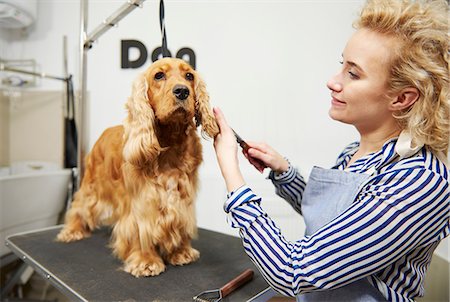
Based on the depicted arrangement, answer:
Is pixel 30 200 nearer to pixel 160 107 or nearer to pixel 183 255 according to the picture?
pixel 183 255

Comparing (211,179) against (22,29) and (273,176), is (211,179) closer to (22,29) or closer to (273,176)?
(273,176)

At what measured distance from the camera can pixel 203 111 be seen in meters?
1.08

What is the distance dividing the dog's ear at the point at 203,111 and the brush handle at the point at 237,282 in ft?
1.51

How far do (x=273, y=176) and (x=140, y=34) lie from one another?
1.05 metres

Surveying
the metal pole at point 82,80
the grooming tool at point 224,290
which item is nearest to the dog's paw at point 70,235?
the metal pole at point 82,80

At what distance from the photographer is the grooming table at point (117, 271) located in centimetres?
98

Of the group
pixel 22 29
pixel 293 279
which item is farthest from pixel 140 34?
pixel 293 279

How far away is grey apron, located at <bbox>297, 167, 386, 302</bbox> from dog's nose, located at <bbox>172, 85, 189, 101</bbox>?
45 cm

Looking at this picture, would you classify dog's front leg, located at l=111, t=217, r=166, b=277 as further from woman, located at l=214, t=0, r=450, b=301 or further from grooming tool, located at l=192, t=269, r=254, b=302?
woman, located at l=214, t=0, r=450, b=301

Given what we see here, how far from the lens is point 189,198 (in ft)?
3.90

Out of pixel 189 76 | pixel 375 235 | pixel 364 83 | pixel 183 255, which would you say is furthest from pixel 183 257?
pixel 364 83

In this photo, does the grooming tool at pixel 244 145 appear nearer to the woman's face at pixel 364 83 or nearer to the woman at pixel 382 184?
the woman at pixel 382 184

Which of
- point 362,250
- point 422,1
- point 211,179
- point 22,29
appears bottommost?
point 211,179

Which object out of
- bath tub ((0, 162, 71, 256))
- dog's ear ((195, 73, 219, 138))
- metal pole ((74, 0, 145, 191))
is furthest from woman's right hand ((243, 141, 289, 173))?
bath tub ((0, 162, 71, 256))
